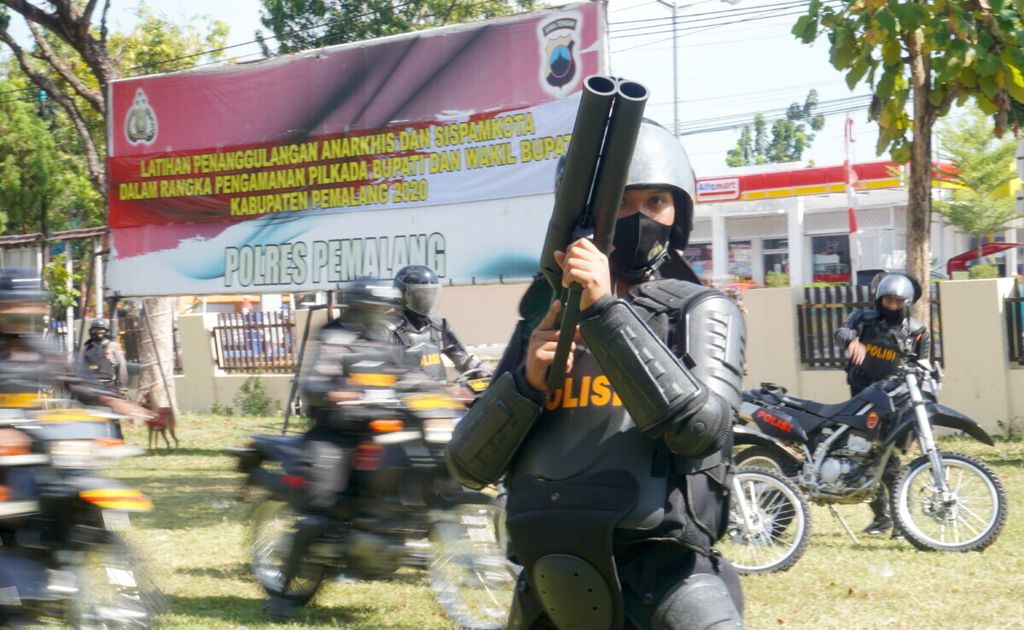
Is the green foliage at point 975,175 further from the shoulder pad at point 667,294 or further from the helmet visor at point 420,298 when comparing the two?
the shoulder pad at point 667,294

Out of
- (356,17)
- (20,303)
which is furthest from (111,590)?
(356,17)

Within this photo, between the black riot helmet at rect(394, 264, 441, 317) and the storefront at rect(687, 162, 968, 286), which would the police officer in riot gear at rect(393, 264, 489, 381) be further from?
the storefront at rect(687, 162, 968, 286)

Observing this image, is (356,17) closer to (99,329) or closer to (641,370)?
(99,329)

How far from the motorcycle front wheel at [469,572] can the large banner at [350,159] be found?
5.71 metres

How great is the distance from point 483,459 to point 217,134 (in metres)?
12.4

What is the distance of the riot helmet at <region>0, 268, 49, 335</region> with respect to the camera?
4.96 metres

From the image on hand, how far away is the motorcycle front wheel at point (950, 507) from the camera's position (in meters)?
7.43

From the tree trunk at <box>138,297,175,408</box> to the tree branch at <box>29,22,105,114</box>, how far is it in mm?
3209

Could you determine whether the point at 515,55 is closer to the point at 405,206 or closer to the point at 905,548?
the point at 405,206

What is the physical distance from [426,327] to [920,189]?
557 cm

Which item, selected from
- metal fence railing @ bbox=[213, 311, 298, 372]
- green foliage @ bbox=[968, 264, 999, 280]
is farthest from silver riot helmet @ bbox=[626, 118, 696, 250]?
green foliage @ bbox=[968, 264, 999, 280]

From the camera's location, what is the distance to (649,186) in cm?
259

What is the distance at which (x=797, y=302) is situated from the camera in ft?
48.1

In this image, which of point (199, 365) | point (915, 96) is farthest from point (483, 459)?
point (199, 365)
